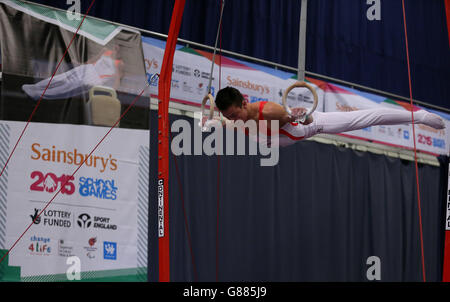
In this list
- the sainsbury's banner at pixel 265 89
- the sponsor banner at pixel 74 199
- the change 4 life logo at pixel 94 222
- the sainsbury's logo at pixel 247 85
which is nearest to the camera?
the sponsor banner at pixel 74 199

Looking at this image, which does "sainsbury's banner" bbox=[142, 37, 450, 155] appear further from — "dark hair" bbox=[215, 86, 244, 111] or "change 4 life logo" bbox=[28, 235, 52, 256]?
"change 4 life logo" bbox=[28, 235, 52, 256]

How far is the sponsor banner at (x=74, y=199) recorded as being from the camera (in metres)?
5.43

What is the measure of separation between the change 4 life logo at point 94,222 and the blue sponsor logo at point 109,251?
0.15 meters

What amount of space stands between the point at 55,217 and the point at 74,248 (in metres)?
0.33

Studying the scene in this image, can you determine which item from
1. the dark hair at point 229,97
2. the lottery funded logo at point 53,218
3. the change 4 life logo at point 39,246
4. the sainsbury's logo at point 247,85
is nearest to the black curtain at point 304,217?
the sainsbury's logo at point 247,85

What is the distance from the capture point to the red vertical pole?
4.46m

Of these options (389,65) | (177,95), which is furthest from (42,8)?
(389,65)

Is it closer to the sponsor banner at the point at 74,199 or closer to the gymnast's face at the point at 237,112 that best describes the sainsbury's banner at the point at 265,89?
the sponsor banner at the point at 74,199

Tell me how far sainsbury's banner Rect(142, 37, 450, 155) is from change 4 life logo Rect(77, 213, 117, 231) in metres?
1.53

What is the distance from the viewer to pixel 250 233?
7188 millimetres

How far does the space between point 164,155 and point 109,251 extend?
1.67m

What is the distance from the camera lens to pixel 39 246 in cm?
548

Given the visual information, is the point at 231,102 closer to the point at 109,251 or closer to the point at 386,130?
the point at 109,251

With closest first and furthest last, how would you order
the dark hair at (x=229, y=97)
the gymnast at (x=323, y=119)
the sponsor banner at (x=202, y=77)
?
the dark hair at (x=229, y=97) < the gymnast at (x=323, y=119) < the sponsor banner at (x=202, y=77)
